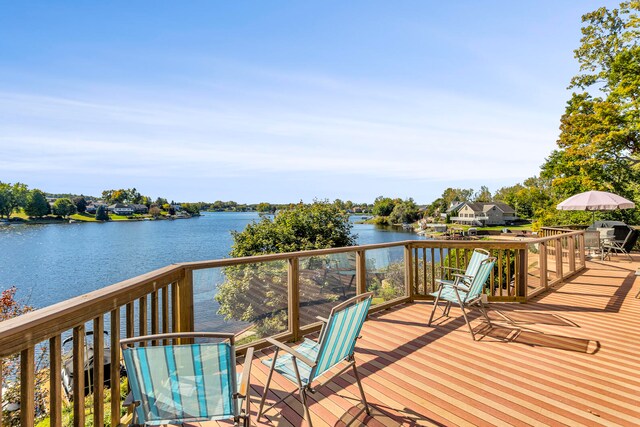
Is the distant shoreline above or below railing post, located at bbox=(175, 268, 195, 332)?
below

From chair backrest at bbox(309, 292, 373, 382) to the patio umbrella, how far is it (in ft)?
30.2

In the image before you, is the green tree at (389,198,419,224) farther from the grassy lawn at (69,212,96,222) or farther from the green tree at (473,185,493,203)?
the grassy lawn at (69,212,96,222)

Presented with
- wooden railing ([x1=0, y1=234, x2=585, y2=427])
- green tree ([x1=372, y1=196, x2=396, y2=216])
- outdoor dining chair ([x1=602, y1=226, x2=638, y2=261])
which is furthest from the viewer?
green tree ([x1=372, y1=196, x2=396, y2=216])

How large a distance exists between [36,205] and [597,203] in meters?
65.5

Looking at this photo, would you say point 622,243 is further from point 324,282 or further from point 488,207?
point 488,207

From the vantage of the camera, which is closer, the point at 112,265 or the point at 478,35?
the point at 478,35

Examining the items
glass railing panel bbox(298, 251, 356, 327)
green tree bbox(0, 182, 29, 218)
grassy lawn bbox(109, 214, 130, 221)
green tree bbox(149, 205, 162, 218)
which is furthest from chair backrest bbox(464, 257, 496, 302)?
green tree bbox(149, 205, 162, 218)

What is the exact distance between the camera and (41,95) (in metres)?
15.2

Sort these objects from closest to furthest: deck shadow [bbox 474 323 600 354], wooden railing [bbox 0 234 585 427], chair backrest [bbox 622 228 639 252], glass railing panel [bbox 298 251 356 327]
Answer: wooden railing [bbox 0 234 585 427], deck shadow [bbox 474 323 600 354], glass railing panel [bbox 298 251 356 327], chair backrest [bbox 622 228 639 252]

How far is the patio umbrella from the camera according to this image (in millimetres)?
8852

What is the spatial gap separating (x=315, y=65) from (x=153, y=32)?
502 centimetres

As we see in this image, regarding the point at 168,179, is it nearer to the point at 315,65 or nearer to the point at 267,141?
the point at 267,141

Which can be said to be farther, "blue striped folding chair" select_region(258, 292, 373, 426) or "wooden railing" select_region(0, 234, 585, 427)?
"blue striped folding chair" select_region(258, 292, 373, 426)

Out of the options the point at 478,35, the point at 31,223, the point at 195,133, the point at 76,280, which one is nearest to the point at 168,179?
the point at 76,280
